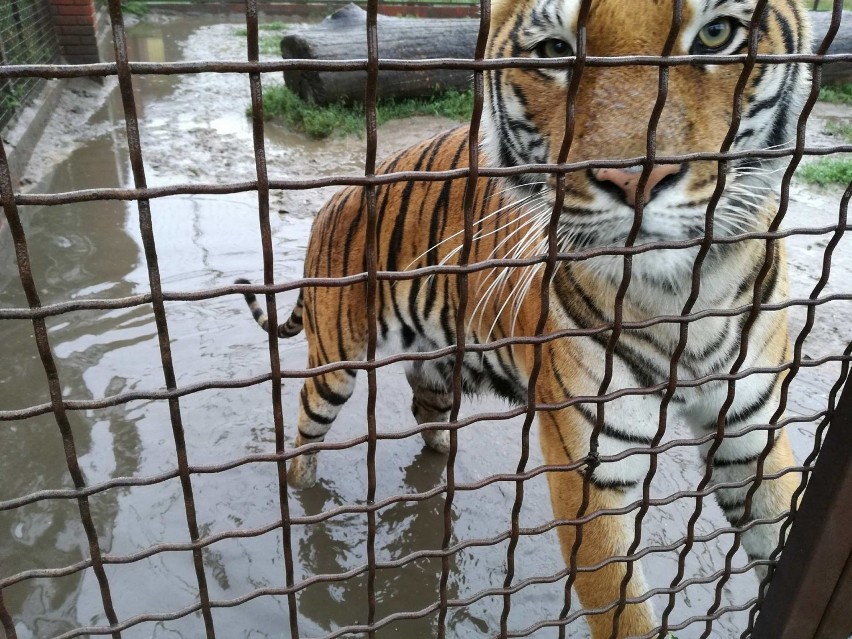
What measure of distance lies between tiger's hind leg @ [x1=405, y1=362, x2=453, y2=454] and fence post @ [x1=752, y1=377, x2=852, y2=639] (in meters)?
1.24

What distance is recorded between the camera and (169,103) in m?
7.01

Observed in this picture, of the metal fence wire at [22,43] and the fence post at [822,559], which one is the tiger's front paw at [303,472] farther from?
the metal fence wire at [22,43]

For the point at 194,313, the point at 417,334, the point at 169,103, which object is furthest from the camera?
the point at 169,103

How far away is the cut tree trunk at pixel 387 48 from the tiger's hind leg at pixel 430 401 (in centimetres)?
425

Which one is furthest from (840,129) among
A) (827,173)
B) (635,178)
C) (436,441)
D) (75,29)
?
(75,29)

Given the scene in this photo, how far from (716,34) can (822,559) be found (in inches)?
39.7

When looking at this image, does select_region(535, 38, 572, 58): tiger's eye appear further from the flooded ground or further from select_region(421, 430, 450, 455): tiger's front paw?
select_region(421, 430, 450, 455): tiger's front paw

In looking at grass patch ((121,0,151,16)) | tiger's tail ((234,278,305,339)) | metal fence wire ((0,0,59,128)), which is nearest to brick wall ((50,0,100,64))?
metal fence wire ((0,0,59,128))

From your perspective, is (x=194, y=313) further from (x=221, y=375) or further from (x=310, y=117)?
(x=310, y=117)

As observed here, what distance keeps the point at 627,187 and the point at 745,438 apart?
0.84 meters

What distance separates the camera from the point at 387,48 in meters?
6.37

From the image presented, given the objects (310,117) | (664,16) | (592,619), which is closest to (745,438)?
(592,619)

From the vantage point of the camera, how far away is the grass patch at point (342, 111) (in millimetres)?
6016

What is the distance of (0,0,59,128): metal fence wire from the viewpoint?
506cm
